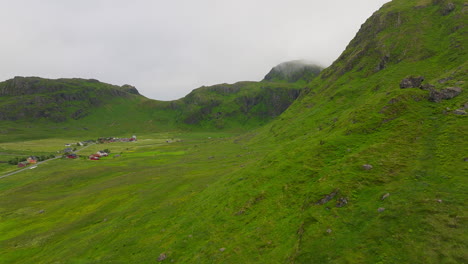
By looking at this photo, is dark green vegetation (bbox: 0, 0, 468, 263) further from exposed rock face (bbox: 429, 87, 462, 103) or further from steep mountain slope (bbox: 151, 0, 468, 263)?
exposed rock face (bbox: 429, 87, 462, 103)

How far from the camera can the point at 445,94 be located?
4459cm

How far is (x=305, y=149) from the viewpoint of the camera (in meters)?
46.2

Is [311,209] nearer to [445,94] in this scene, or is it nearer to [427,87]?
[445,94]

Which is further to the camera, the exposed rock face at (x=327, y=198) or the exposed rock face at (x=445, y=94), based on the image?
the exposed rock face at (x=445, y=94)

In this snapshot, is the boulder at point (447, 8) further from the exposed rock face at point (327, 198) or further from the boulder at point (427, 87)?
the exposed rock face at point (327, 198)

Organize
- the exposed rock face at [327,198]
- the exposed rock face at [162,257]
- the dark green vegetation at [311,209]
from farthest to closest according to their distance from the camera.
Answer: the exposed rock face at [162,257], the exposed rock face at [327,198], the dark green vegetation at [311,209]

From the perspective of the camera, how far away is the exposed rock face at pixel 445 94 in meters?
44.1

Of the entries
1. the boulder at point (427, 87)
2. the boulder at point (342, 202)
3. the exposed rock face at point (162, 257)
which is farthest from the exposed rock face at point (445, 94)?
the exposed rock face at point (162, 257)

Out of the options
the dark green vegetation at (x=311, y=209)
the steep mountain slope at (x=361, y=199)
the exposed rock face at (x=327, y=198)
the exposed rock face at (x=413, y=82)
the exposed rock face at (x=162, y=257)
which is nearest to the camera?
the steep mountain slope at (x=361, y=199)

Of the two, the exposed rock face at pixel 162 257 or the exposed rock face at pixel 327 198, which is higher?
the exposed rock face at pixel 327 198

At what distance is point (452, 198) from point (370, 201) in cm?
730

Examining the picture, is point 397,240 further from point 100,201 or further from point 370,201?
point 100,201

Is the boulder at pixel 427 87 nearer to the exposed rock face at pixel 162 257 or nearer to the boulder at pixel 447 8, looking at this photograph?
the exposed rock face at pixel 162 257

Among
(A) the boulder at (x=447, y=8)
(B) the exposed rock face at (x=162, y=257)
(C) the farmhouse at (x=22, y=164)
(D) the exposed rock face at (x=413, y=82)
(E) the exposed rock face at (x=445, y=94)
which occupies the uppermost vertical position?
(A) the boulder at (x=447, y=8)
